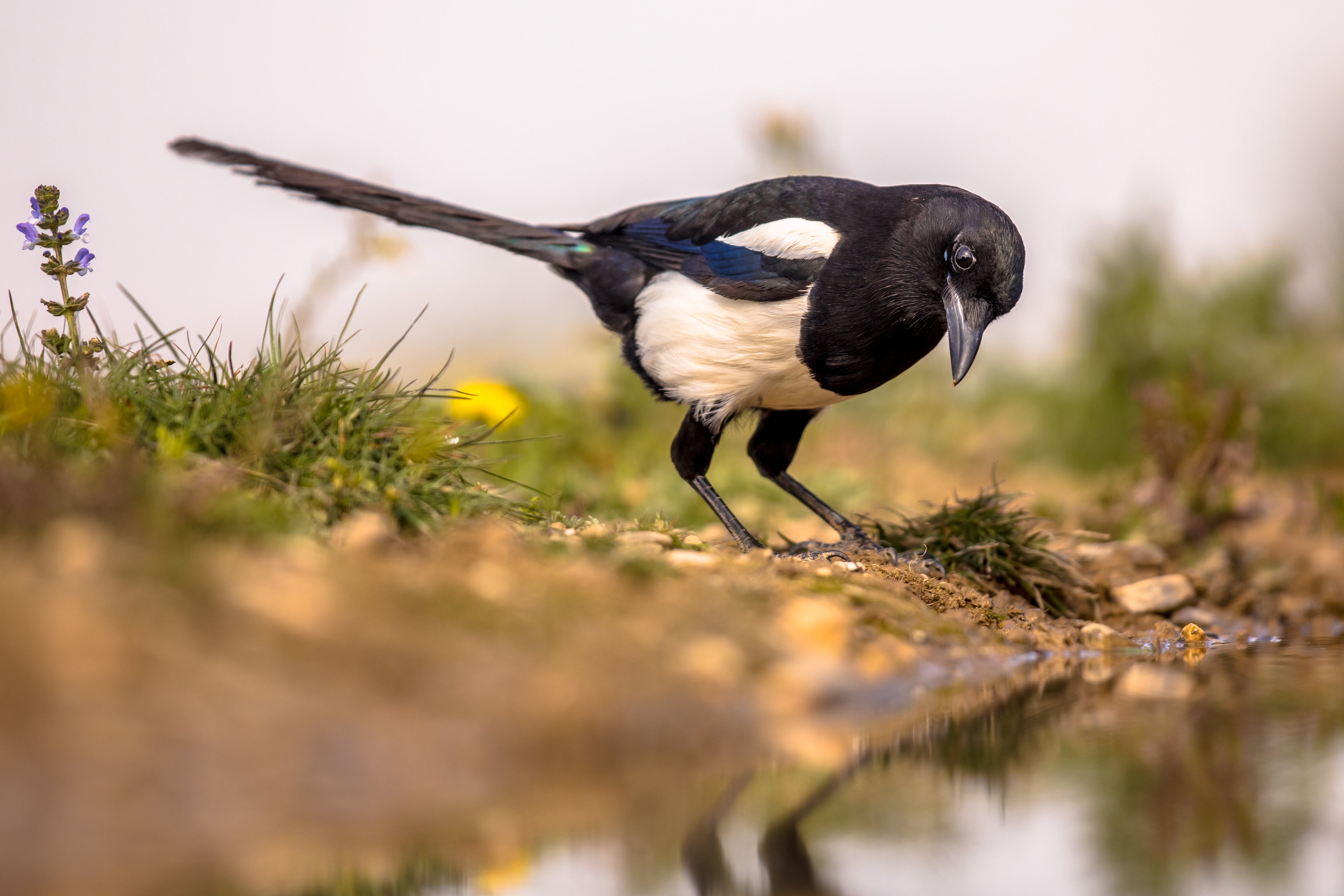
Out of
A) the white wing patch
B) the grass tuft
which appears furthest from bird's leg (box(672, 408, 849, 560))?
the white wing patch

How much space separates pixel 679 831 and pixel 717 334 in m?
2.45

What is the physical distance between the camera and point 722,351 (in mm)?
3930

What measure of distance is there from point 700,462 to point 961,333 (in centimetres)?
111

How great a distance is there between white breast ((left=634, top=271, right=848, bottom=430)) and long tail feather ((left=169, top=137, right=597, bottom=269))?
1.56ft

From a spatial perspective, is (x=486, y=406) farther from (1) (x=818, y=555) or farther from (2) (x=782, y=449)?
(1) (x=818, y=555)

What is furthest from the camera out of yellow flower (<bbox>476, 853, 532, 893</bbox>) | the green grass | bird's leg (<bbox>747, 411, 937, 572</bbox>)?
bird's leg (<bbox>747, 411, 937, 572</bbox>)

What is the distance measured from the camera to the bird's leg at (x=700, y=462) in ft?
13.5

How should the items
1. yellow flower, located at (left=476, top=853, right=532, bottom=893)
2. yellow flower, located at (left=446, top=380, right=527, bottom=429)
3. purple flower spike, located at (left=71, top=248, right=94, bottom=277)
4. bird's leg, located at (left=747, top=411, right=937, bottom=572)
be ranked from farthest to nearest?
yellow flower, located at (left=446, top=380, right=527, bottom=429), bird's leg, located at (left=747, top=411, right=937, bottom=572), purple flower spike, located at (left=71, top=248, right=94, bottom=277), yellow flower, located at (left=476, top=853, right=532, bottom=893)

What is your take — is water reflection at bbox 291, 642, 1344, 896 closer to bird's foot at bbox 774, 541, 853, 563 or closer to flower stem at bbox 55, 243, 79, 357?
bird's foot at bbox 774, 541, 853, 563

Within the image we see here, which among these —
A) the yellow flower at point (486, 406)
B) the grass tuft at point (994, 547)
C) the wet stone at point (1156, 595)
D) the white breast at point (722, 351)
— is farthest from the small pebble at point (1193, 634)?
the yellow flower at point (486, 406)

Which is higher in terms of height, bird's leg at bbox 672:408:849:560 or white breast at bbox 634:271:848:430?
white breast at bbox 634:271:848:430

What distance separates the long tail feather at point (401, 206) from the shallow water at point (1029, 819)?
266 centimetres

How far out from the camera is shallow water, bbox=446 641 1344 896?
4.99 feet

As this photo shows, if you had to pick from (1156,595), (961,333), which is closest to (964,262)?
(961,333)
